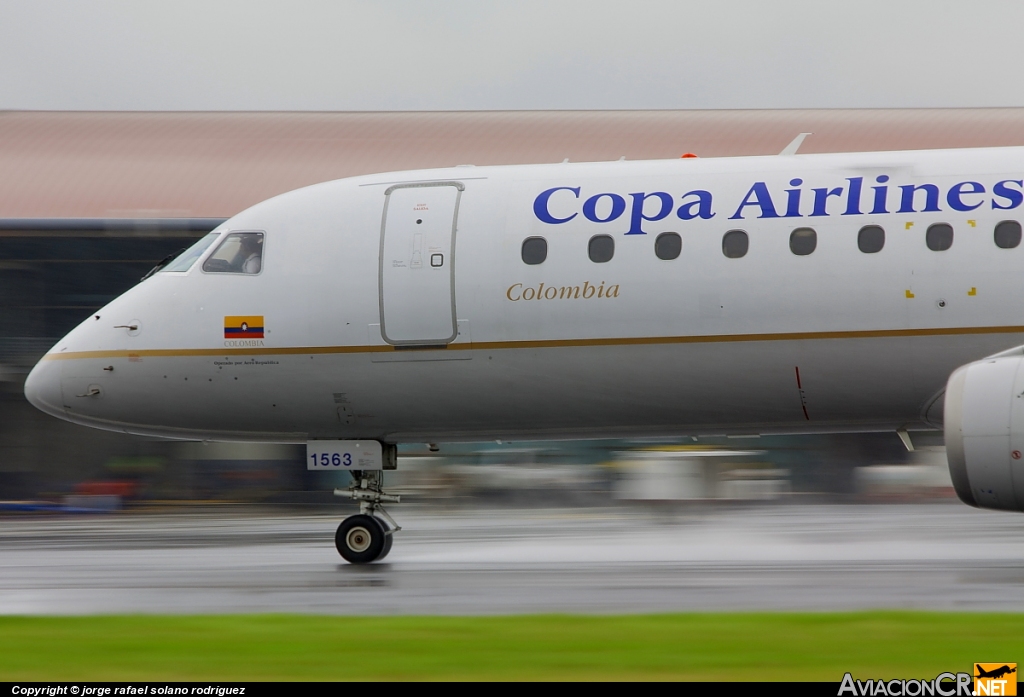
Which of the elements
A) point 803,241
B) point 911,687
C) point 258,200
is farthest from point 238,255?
point 258,200

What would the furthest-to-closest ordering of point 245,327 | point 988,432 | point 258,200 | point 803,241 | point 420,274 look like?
point 258,200 → point 245,327 → point 420,274 → point 803,241 → point 988,432

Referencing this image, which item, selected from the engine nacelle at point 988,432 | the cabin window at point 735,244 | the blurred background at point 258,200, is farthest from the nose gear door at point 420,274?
the blurred background at point 258,200

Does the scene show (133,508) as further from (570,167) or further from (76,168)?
(570,167)

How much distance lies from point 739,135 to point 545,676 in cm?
2443

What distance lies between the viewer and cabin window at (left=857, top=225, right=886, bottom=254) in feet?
34.9

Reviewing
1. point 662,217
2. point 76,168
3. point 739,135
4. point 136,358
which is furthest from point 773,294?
point 76,168

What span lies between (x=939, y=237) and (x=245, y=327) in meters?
6.39

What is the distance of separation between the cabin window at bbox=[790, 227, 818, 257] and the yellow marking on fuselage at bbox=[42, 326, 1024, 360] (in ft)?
2.34

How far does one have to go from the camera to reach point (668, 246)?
36.3 ft

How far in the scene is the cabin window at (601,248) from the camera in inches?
440

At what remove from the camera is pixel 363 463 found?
12.4 meters

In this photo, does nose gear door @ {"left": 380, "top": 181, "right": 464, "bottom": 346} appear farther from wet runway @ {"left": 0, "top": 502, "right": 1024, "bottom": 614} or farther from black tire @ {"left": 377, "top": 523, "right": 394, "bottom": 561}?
wet runway @ {"left": 0, "top": 502, "right": 1024, "bottom": 614}

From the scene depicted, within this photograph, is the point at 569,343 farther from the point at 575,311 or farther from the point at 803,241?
the point at 803,241

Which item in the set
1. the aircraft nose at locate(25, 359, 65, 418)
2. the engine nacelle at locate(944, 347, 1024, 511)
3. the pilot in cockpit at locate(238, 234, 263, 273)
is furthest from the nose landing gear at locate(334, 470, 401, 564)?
the engine nacelle at locate(944, 347, 1024, 511)
